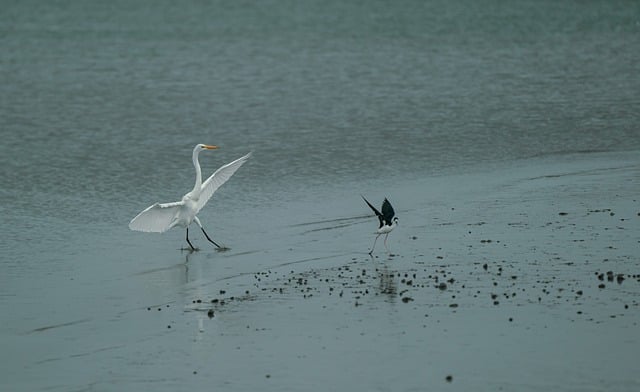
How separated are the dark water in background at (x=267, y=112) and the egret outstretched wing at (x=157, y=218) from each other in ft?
1.46

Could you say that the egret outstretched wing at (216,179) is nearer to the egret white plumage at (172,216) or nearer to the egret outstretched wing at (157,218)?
the egret white plumage at (172,216)

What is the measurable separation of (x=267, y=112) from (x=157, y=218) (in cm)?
1474

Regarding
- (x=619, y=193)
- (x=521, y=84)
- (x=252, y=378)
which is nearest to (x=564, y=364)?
(x=252, y=378)

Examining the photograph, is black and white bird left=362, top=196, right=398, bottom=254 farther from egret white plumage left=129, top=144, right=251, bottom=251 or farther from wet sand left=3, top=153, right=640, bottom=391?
egret white plumage left=129, top=144, right=251, bottom=251

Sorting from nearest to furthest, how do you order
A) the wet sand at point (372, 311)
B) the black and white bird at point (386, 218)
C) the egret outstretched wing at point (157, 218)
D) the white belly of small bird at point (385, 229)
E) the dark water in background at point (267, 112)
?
1. the wet sand at point (372, 311)
2. the black and white bird at point (386, 218)
3. the white belly of small bird at point (385, 229)
4. the egret outstretched wing at point (157, 218)
5. the dark water in background at point (267, 112)

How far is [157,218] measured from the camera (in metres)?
15.4

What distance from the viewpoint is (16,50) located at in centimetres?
4631

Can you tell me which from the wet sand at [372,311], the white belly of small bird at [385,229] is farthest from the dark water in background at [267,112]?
the white belly of small bird at [385,229]

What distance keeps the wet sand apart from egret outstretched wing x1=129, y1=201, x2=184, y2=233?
0.37 meters

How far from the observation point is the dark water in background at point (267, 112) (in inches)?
709

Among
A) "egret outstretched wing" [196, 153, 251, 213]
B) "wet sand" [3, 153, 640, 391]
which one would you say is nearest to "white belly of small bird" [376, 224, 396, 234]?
"wet sand" [3, 153, 640, 391]

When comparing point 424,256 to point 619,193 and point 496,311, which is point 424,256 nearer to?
point 496,311

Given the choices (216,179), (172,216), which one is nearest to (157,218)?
(172,216)

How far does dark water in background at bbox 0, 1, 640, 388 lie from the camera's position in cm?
1802
